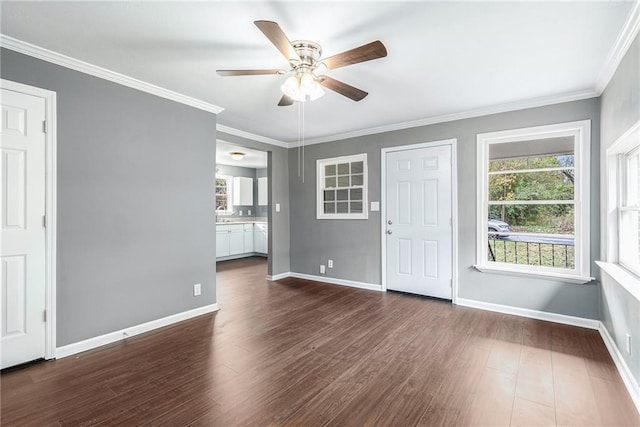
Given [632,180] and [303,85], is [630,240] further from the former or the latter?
[303,85]

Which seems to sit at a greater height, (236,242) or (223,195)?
(223,195)

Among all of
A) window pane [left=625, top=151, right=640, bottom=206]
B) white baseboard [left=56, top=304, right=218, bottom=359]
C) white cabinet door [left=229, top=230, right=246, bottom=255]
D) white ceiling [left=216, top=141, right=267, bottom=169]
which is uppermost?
white ceiling [left=216, top=141, right=267, bottom=169]

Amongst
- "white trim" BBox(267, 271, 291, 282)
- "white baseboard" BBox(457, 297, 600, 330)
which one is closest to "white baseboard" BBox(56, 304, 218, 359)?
"white trim" BBox(267, 271, 291, 282)

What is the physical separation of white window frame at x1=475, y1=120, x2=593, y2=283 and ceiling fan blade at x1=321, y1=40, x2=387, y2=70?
2.39 meters

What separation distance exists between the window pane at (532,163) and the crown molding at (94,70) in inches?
135

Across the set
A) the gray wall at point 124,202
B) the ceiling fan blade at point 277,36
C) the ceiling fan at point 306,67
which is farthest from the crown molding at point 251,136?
the ceiling fan blade at point 277,36

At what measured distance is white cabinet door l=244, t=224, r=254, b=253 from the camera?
745cm

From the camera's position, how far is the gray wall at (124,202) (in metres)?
2.46

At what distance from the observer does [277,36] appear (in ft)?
5.63

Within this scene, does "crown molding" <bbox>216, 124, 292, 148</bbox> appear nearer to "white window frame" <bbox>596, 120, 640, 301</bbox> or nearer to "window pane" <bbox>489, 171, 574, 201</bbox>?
"window pane" <bbox>489, 171, 574, 201</bbox>

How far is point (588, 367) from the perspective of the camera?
228 centimetres

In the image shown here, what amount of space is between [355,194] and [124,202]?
3.11 meters

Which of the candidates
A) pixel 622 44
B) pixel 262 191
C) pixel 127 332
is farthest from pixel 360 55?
pixel 262 191

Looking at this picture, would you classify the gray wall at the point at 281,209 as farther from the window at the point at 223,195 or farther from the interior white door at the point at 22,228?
the window at the point at 223,195
